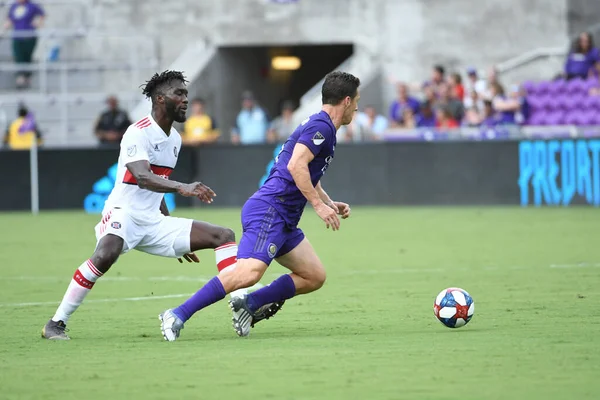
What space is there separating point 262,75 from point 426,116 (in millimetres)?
10254

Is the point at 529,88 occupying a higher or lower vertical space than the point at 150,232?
higher

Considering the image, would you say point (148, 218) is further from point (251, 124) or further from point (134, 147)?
point (251, 124)

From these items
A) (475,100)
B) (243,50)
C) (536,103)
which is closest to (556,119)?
(536,103)

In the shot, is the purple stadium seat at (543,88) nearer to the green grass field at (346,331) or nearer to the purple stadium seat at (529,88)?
the purple stadium seat at (529,88)

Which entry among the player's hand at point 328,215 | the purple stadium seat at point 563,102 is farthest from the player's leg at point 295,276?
the purple stadium seat at point 563,102

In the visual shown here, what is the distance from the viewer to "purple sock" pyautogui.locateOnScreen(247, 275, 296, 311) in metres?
9.29

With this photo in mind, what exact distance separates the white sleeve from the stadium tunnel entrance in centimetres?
2382

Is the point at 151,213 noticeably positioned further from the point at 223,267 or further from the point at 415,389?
the point at 415,389

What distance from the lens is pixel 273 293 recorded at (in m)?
9.39

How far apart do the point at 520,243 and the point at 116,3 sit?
2038 centimetres

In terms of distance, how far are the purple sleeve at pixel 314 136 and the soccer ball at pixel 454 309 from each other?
1.50 m

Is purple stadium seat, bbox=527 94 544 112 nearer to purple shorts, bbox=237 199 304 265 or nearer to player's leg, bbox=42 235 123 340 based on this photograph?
purple shorts, bbox=237 199 304 265

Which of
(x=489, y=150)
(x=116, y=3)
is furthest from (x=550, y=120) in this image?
(x=116, y=3)

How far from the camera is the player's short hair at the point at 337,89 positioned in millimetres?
9148
